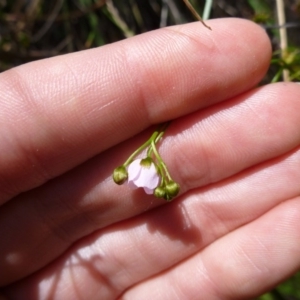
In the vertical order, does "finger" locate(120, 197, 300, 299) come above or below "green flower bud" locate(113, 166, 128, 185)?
below

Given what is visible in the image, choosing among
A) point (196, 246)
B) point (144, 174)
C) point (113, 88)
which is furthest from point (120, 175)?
point (196, 246)

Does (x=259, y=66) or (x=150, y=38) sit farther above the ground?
(x=150, y=38)

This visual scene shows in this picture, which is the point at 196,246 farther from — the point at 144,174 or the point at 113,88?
the point at 113,88

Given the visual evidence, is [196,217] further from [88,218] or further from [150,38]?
[150,38]

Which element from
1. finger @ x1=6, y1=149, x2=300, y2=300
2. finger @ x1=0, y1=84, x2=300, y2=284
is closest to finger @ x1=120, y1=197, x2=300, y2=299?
finger @ x1=6, y1=149, x2=300, y2=300

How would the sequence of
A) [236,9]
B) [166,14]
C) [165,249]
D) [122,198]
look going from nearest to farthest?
[122,198], [165,249], [166,14], [236,9]

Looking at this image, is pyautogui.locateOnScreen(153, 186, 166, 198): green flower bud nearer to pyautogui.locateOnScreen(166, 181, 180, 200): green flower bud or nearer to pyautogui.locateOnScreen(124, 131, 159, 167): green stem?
pyautogui.locateOnScreen(166, 181, 180, 200): green flower bud

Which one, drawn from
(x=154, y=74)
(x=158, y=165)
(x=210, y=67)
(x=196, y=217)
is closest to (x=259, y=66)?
(x=210, y=67)
